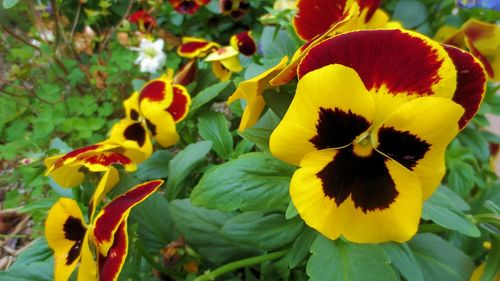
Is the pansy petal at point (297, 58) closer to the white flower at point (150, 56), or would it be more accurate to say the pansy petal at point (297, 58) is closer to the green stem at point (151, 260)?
the green stem at point (151, 260)

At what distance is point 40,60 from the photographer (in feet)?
5.31

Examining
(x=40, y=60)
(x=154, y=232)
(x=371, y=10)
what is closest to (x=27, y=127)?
(x=40, y=60)

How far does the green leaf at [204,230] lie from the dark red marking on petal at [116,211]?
0.13 meters

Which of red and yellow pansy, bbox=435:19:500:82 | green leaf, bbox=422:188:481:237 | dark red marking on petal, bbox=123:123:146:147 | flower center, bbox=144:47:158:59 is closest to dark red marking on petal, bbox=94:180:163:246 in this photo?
dark red marking on petal, bbox=123:123:146:147

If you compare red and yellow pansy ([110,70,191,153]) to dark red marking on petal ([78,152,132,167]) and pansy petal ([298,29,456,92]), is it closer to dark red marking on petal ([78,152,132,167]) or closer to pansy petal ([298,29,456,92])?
dark red marking on petal ([78,152,132,167])

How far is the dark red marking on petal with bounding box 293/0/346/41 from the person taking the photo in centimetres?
79

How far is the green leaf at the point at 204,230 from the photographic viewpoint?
860 mm

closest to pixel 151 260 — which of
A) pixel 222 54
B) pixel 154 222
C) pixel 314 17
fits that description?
pixel 154 222

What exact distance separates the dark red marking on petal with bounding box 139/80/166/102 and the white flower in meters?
0.49

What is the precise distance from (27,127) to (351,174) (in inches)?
59.3

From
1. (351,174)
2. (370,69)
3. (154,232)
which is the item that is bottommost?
(154,232)

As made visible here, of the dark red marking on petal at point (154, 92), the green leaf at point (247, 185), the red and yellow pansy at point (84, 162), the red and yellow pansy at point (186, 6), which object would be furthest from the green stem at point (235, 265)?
the red and yellow pansy at point (186, 6)

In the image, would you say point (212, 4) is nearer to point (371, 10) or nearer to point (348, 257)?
point (371, 10)

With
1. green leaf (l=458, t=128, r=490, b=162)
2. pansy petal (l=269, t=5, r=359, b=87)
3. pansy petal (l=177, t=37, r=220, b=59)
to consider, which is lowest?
green leaf (l=458, t=128, r=490, b=162)
